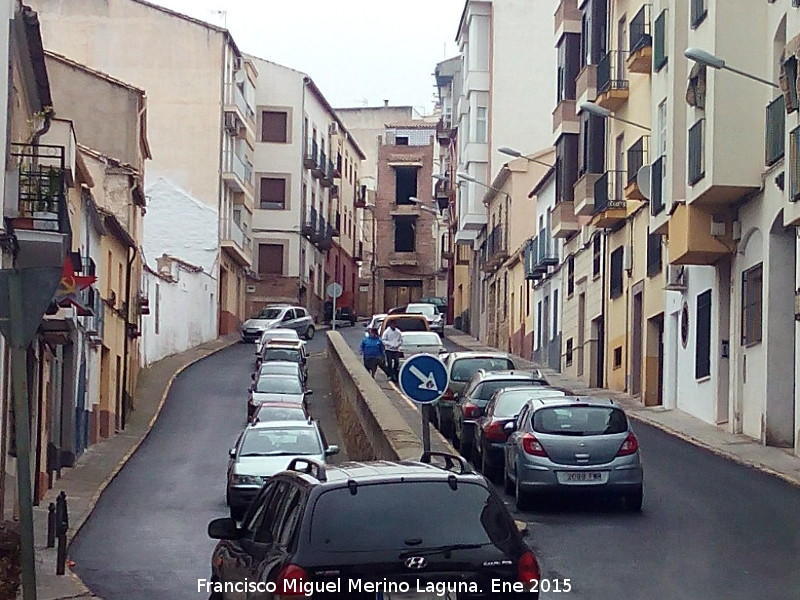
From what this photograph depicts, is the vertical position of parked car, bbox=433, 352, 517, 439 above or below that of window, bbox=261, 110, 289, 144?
below

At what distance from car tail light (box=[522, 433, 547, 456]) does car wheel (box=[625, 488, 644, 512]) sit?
1.16 meters

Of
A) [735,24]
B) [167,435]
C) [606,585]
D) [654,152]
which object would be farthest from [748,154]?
[167,435]

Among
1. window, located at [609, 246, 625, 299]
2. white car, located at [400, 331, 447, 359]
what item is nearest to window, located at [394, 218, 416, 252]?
white car, located at [400, 331, 447, 359]

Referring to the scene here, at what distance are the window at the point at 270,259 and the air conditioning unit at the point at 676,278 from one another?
141 ft

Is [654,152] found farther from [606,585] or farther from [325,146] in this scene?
[325,146]

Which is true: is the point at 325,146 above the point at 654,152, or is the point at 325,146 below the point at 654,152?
above

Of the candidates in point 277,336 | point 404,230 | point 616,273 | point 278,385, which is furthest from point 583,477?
point 404,230

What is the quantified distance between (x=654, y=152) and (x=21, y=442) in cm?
2574

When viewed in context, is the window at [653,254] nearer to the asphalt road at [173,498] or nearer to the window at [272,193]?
the asphalt road at [173,498]

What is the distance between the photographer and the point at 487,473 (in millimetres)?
21031

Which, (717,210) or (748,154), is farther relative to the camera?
(717,210)

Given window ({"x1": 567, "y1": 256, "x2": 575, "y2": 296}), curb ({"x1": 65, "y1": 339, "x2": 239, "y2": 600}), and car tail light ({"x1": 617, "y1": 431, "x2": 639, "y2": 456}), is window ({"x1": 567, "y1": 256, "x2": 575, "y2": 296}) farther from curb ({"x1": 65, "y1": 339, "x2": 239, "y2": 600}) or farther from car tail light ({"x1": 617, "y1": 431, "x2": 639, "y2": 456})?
car tail light ({"x1": 617, "y1": 431, "x2": 639, "y2": 456})

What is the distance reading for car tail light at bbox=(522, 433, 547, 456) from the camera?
58.2ft

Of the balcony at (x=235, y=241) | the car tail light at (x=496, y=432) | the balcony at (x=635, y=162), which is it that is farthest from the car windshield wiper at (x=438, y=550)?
the balcony at (x=235, y=241)
